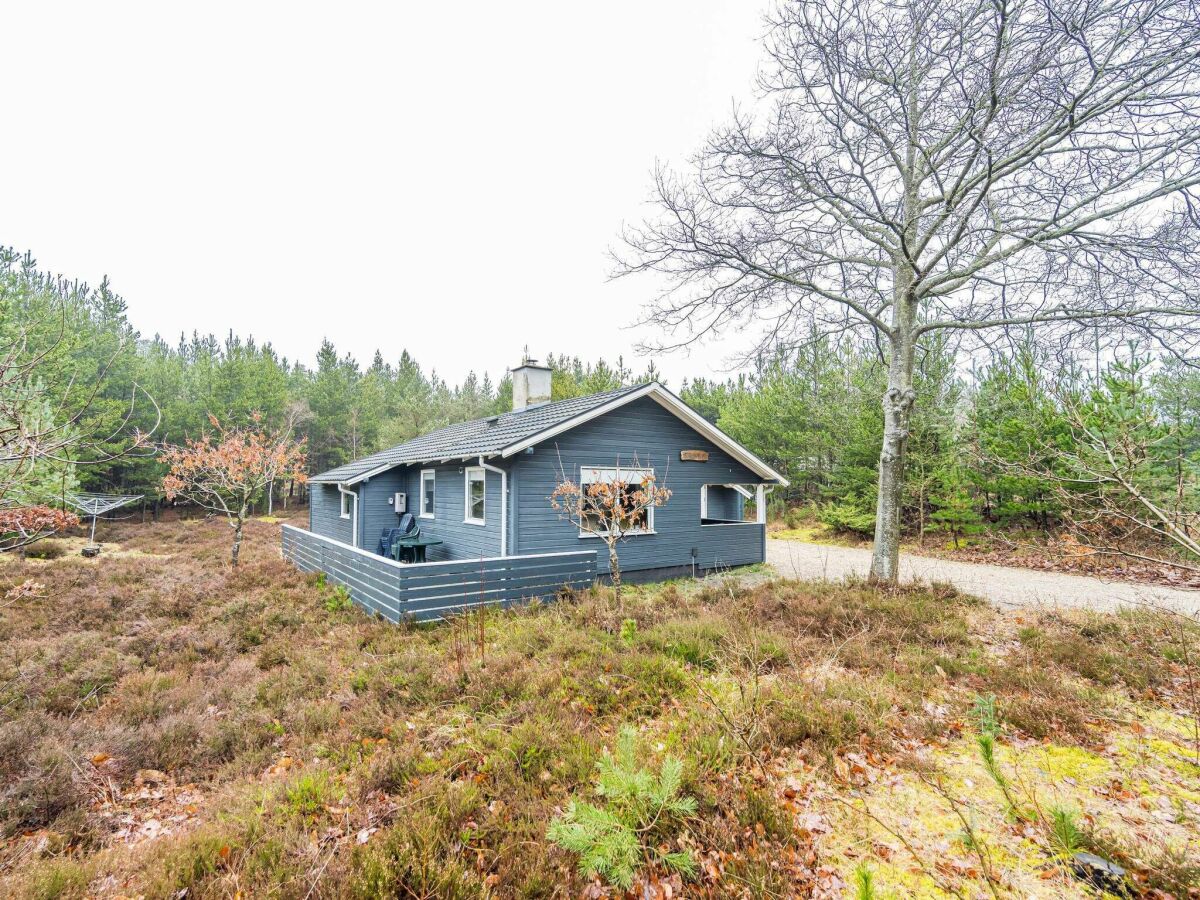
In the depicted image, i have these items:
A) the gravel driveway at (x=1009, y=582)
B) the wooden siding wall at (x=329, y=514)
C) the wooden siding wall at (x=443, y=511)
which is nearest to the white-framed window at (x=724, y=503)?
the gravel driveway at (x=1009, y=582)

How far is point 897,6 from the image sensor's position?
6.40m

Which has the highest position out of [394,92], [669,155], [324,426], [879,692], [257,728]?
[394,92]

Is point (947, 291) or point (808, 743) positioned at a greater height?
point (947, 291)

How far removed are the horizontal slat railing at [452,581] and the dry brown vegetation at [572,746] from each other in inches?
21.3

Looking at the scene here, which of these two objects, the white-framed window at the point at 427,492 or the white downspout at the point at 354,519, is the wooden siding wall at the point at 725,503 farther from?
the white downspout at the point at 354,519

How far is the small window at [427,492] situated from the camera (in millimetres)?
14391

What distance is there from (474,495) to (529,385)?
225 inches

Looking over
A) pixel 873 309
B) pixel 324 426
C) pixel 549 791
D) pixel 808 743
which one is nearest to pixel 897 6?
pixel 873 309

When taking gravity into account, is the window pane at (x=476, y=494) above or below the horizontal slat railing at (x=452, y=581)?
above

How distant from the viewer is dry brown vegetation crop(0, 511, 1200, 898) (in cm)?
305

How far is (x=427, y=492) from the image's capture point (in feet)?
48.0

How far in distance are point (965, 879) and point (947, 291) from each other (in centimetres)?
947

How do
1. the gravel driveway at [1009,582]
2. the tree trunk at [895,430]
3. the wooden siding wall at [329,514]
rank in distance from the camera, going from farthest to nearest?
the wooden siding wall at [329,514], the gravel driveway at [1009,582], the tree trunk at [895,430]

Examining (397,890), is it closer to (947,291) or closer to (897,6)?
(897,6)
